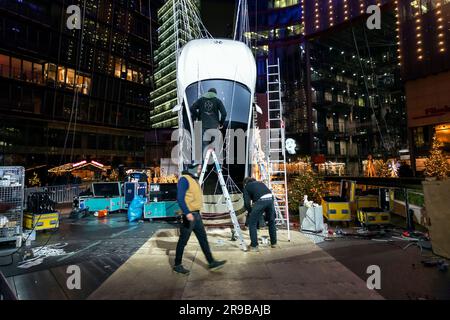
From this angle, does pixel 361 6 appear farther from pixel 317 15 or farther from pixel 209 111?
pixel 209 111

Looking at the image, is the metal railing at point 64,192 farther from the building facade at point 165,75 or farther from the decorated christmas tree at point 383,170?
the building facade at point 165,75

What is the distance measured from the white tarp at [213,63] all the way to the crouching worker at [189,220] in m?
5.34

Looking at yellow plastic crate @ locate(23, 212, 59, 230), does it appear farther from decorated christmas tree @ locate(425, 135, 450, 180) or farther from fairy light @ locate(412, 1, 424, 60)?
fairy light @ locate(412, 1, 424, 60)

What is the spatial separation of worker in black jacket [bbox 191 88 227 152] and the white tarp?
3.49ft

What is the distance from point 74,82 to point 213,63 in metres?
33.5

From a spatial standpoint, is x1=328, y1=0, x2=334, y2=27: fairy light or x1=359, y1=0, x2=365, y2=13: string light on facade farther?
x1=328, y1=0, x2=334, y2=27: fairy light

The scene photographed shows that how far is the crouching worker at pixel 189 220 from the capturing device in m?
4.72

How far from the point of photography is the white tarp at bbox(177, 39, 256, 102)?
9.29 meters

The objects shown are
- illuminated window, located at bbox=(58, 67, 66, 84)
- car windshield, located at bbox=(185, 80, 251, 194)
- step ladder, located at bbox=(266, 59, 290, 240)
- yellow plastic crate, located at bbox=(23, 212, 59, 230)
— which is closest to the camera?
step ladder, located at bbox=(266, 59, 290, 240)

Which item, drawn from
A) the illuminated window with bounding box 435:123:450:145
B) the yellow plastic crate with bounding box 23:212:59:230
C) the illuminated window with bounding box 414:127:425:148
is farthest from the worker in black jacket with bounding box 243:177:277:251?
the illuminated window with bounding box 414:127:425:148

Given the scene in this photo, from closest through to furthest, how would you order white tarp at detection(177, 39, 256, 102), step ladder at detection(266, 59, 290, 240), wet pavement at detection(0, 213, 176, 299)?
wet pavement at detection(0, 213, 176, 299)
step ladder at detection(266, 59, 290, 240)
white tarp at detection(177, 39, 256, 102)

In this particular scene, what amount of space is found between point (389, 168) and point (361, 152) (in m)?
19.4
